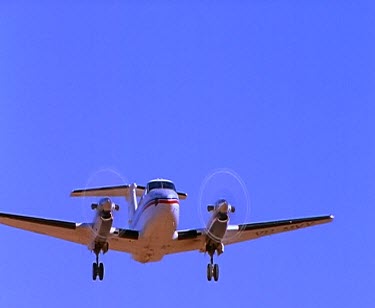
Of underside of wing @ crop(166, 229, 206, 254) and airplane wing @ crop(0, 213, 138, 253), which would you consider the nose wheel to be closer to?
airplane wing @ crop(0, 213, 138, 253)

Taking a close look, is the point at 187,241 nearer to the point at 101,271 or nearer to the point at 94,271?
the point at 101,271

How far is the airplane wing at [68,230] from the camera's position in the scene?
34469 millimetres

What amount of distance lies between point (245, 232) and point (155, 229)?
471 cm

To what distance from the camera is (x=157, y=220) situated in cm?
3262

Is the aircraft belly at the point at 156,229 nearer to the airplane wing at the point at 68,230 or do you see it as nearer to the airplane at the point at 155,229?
the airplane at the point at 155,229

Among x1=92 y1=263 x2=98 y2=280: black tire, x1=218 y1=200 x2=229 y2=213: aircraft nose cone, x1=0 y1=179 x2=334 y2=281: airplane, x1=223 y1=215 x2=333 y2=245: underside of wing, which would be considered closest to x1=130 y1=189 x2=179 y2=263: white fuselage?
x1=0 y1=179 x2=334 y2=281: airplane

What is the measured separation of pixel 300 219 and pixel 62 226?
28.2 feet

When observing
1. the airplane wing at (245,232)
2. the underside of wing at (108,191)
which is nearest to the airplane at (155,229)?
the airplane wing at (245,232)

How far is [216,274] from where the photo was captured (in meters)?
35.2

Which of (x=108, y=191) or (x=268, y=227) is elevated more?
(x=108, y=191)

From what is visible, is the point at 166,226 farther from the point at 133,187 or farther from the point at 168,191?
the point at 133,187

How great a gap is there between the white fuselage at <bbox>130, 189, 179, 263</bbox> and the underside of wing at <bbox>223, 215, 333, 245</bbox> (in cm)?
264

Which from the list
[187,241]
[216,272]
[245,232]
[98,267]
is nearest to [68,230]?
[98,267]

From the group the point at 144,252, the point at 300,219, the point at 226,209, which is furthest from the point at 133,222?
the point at 300,219
